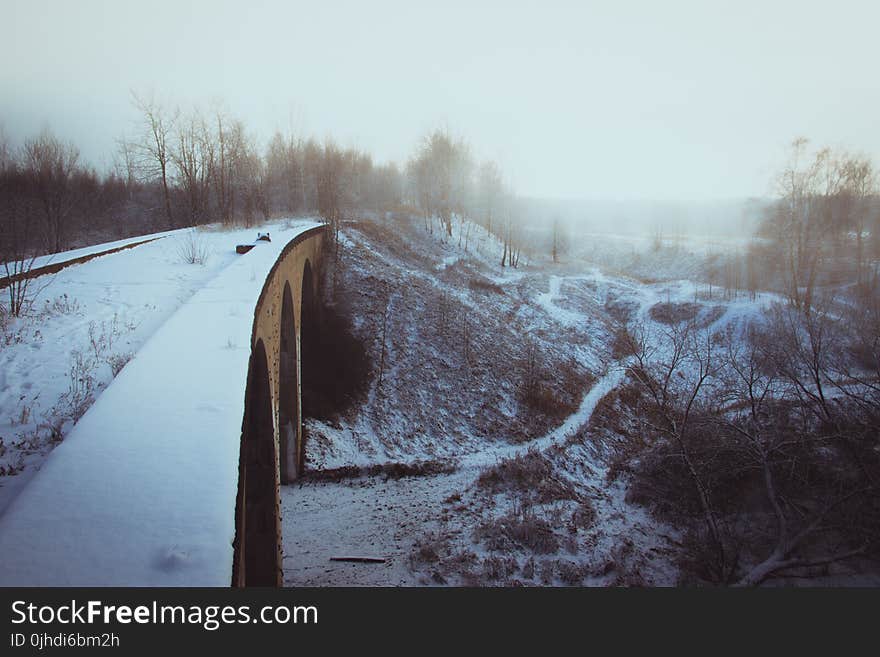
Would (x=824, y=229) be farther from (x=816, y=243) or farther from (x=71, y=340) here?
(x=71, y=340)

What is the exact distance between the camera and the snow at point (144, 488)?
7.55ft

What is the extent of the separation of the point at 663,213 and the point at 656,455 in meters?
96.2

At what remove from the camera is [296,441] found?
39.7ft

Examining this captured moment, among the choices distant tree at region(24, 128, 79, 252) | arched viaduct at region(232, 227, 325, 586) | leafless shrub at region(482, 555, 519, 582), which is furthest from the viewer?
distant tree at region(24, 128, 79, 252)

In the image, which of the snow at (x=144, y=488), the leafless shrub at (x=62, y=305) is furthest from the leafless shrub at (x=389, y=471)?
the snow at (x=144, y=488)

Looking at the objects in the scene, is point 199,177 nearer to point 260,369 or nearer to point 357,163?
point 357,163

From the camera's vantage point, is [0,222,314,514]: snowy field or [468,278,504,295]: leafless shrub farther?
[468,278,504,295]: leafless shrub

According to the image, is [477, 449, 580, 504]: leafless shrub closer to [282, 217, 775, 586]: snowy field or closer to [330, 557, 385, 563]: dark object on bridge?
[282, 217, 775, 586]: snowy field

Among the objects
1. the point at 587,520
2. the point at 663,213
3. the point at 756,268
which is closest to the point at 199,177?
the point at 587,520

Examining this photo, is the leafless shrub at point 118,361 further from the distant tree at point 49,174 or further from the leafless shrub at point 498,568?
the distant tree at point 49,174

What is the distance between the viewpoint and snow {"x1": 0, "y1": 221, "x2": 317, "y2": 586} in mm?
2303

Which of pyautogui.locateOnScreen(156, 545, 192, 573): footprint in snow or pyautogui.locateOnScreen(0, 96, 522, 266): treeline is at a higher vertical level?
pyautogui.locateOnScreen(0, 96, 522, 266): treeline

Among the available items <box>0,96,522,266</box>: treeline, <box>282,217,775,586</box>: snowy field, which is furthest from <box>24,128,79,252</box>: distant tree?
<box>282,217,775,586</box>: snowy field

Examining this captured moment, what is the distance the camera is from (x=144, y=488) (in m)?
2.83
